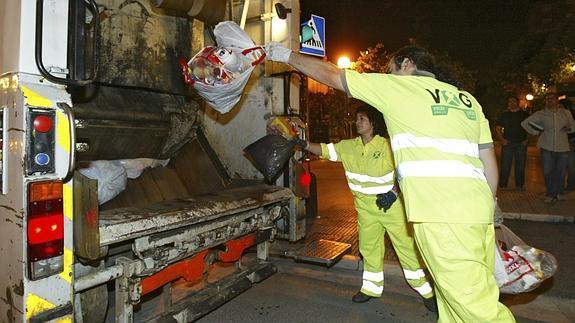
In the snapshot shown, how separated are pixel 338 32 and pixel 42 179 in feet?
51.9

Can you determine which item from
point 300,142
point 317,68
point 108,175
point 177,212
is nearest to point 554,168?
point 300,142

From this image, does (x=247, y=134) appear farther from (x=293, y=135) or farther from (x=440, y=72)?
(x=440, y=72)

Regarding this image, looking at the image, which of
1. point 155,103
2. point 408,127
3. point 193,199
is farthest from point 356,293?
point 155,103

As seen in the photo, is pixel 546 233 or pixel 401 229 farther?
pixel 546 233

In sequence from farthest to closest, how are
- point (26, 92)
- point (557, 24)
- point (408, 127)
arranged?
point (557, 24)
point (408, 127)
point (26, 92)

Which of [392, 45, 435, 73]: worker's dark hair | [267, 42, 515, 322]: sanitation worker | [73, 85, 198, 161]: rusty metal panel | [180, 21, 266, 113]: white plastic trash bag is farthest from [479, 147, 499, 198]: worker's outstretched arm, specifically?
[73, 85, 198, 161]: rusty metal panel

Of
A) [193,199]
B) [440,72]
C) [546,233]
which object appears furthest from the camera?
[546,233]

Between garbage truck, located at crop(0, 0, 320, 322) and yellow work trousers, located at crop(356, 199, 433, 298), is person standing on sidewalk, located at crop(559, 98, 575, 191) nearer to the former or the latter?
yellow work trousers, located at crop(356, 199, 433, 298)

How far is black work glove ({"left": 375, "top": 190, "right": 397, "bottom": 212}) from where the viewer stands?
3154 millimetres

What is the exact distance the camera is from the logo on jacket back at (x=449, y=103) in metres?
1.93

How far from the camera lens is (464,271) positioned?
183 centimetres

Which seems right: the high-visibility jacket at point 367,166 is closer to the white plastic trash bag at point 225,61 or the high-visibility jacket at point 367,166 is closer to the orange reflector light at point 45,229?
the white plastic trash bag at point 225,61

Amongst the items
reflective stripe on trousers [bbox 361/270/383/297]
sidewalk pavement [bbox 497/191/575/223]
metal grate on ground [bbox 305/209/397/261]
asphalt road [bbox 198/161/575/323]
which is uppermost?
sidewalk pavement [bbox 497/191/575/223]

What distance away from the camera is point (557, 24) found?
23703 millimetres
